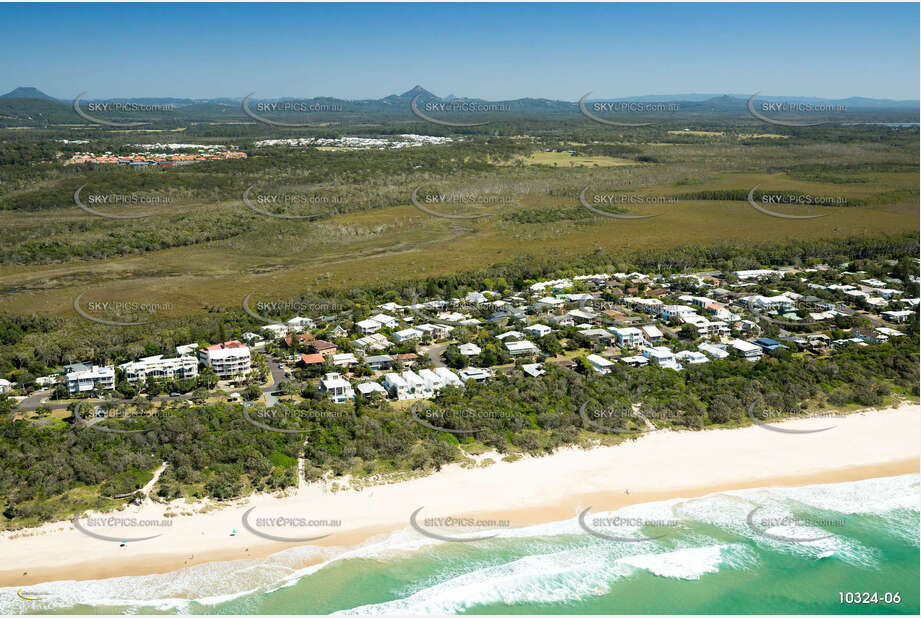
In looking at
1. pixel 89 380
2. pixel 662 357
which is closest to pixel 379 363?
pixel 89 380

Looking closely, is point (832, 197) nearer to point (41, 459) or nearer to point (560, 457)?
point (560, 457)

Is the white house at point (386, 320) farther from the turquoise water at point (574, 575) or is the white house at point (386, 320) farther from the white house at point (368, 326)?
the turquoise water at point (574, 575)

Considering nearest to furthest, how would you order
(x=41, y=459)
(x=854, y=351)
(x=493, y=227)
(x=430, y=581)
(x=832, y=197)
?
(x=430, y=581)
(x=41, y=459)
(x=854, y=351)
(x=493, y=227)
(x=832, y=197)

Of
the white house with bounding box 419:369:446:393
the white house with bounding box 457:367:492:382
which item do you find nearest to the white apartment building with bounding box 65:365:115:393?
the white house with bounding box 419:369:446:393

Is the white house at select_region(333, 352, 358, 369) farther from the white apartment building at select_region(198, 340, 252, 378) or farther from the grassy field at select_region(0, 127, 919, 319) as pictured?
the grassy field at select_region(0, 127, 919, 319)

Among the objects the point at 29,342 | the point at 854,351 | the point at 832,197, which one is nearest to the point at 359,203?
the point at 29,342

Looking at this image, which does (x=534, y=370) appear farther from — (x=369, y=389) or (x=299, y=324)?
(x=299, y=324)

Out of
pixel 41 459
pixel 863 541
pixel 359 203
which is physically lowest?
pixel 863 541
